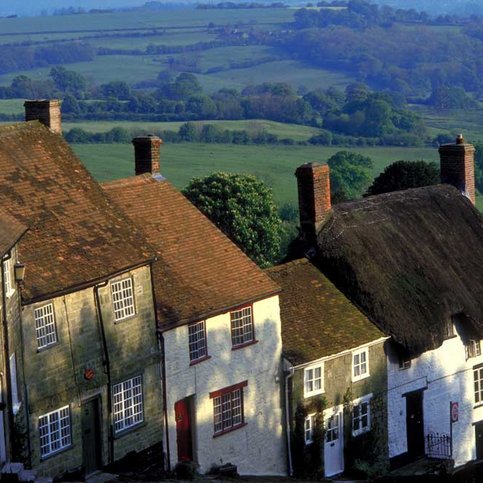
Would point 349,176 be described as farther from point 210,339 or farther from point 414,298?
point 210,339

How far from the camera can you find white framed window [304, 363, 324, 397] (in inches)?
1790

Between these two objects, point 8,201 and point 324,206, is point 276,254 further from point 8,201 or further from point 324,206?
point 8,201

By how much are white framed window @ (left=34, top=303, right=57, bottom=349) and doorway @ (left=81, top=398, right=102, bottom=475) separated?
232 cm

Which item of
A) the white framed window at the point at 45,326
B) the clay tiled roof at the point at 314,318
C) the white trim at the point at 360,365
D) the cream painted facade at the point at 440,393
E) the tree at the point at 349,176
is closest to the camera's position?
the white framed window at the point at 45,326

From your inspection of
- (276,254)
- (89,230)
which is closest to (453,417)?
(89,230)

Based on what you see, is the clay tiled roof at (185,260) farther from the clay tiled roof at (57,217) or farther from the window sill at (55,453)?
the window sill at (55,453)

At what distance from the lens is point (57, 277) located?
36.8 meters

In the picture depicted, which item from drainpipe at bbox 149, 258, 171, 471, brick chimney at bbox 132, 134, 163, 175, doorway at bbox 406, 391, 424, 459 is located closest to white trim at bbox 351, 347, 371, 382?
doorway at bbox 406, 391, 424, 459

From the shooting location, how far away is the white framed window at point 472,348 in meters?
51.6

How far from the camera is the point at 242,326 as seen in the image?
43500mm

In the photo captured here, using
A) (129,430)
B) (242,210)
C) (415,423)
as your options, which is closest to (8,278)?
(129,430)

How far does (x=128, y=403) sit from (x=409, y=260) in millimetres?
15585

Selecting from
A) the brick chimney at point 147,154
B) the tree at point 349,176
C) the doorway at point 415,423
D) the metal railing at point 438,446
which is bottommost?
the tree at point 349,176

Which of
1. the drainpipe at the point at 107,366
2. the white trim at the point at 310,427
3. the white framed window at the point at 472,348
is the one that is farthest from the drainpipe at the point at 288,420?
the white framed window at the point at 472,348
